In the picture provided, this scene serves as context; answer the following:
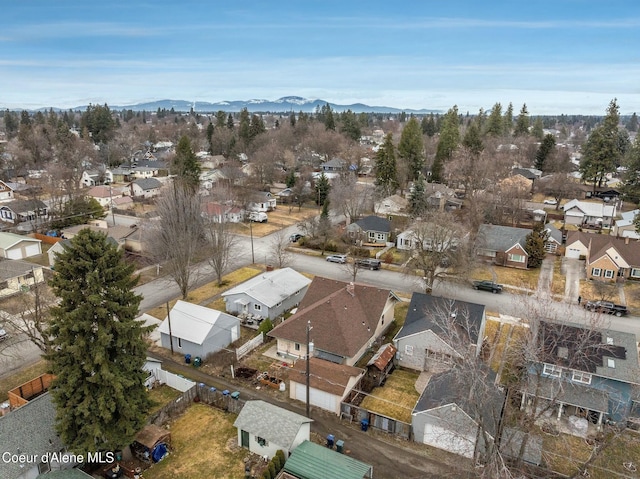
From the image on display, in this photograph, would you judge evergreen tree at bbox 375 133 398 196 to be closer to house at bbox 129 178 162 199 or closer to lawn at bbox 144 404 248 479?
house at bbox 129 178 162 199

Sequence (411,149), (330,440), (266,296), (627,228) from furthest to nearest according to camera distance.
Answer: (411,149), (627,228), (266,296), (330,440)

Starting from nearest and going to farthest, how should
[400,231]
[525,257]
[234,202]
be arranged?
[525,257] → [400,231] → [234,202]

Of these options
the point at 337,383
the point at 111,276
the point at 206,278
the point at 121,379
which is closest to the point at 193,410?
the point at 121,379

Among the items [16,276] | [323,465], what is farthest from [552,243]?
[16,276]

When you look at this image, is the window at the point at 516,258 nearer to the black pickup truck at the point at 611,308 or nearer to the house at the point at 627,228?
the black pickup truck at the point at 611,308

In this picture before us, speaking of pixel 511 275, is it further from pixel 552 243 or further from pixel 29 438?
pixel 29 438

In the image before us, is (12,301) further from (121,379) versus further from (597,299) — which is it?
(597,299)
